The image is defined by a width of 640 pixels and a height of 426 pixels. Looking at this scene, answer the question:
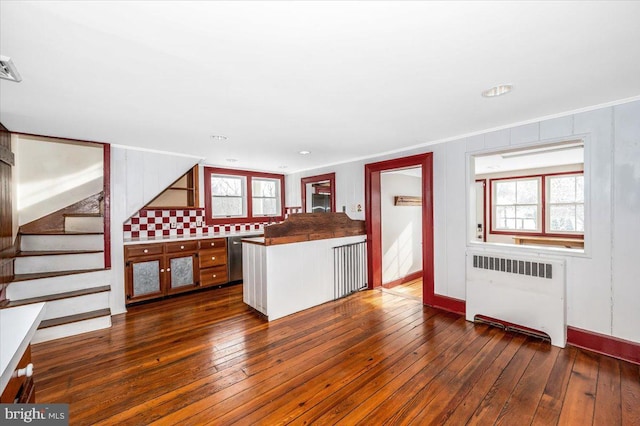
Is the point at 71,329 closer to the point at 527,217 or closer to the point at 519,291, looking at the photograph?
the point at 519,291

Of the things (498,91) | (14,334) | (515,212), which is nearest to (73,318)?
(14,334)

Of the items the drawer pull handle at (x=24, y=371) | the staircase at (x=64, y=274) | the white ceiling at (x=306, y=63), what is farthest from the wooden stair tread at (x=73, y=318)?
the drawer pull handle at (x=24, y=371)

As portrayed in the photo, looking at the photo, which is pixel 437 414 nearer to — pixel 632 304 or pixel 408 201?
pixel 632 304

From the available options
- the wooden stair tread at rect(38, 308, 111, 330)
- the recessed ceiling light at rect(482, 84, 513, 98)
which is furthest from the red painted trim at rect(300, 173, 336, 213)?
the wooden stair tread at rect(38, 308, 111, 330)

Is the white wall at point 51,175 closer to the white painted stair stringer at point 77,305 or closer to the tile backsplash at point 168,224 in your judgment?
the tile backsplash at point 168,224

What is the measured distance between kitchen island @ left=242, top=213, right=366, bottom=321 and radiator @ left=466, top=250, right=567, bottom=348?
Result: 164 centimetres

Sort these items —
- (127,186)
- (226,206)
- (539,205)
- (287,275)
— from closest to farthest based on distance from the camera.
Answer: (287,275)
(127,186)
(226,206)
(539,205)

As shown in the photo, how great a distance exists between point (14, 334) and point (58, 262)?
2.86 metres

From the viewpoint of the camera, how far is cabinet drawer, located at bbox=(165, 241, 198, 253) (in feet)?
12.9

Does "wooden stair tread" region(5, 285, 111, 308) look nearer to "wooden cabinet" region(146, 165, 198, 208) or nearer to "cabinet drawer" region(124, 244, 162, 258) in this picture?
"cabinet drawer" region(124, 244, 162, 258)

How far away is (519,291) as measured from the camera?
2.70 m

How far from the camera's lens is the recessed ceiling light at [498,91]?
194 cm

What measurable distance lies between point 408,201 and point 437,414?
3556 millimetres

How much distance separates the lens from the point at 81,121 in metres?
2.55
